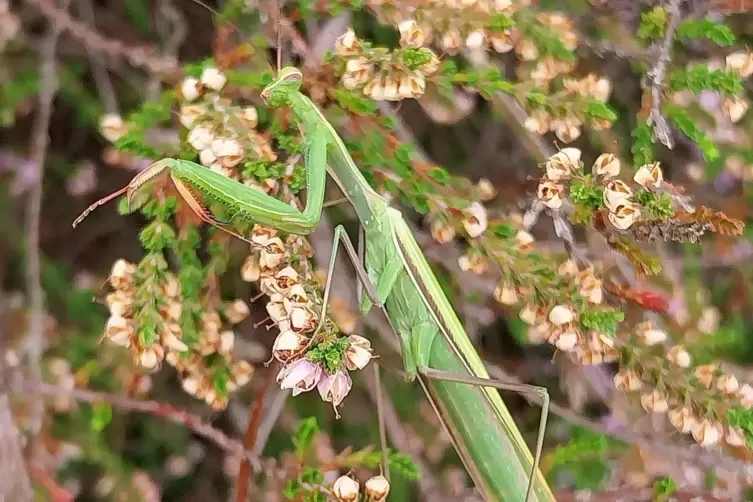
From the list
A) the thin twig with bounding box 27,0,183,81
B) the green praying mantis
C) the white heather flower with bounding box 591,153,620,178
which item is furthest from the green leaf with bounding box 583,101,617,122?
the thin twig with bounding box 27,0,183,81

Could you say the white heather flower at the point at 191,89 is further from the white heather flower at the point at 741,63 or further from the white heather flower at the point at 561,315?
→ the white heather flower at the point at 741,63

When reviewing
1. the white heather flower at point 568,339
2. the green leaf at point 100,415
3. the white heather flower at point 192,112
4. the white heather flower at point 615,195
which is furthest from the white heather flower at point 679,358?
the green leaf at point 100,415

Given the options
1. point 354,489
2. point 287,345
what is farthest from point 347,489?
point 287,345

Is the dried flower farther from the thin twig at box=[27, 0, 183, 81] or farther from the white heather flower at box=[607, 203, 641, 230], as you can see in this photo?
the thin twig at box=[27, 0, 183, 81]

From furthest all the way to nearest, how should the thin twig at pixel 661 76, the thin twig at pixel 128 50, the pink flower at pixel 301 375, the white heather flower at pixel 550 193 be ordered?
the thin twig at pixel 128 50, the thin twig at pixel 661 76, the white heather flower at pixel 550 193, the pink flower at pixel 301 375

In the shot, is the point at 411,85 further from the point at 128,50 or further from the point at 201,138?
the point at 128,50

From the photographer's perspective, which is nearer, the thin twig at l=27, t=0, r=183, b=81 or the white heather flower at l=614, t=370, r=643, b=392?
the white heather flower at l=614, t=370, r=643, b=392
